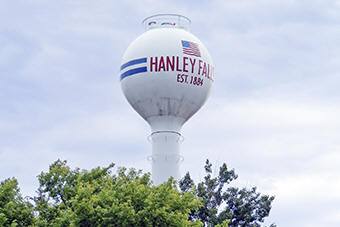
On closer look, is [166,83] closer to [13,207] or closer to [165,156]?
[165,156]

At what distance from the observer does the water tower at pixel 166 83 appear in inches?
1309

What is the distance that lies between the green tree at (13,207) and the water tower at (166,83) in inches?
377

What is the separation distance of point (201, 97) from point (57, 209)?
12.2 meters

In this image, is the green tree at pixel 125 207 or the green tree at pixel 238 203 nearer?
the green tree at pixel 125 207

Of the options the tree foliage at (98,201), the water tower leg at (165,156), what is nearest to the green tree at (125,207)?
the tree foliage at (98,201)

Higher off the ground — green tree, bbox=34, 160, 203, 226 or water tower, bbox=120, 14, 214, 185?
water tower, bbox=120, 14, 214, 185

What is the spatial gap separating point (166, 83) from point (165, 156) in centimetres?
442

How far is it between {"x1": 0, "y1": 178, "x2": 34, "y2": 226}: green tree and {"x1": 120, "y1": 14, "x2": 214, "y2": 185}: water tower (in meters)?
9.59

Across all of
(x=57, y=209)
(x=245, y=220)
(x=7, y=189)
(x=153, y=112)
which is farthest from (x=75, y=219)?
(x=245, y=220)

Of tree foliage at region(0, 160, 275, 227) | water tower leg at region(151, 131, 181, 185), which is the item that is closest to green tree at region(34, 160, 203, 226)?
tree foliage at region(0, 160, 275, 227)

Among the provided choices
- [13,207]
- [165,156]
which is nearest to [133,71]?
[165,156]

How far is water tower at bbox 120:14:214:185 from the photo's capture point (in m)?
33.2

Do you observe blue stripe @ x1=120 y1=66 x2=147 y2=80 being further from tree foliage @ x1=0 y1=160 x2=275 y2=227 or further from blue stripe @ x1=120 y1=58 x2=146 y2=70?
tree foliage @ x1=0 y1=160 x2=275 y2=227

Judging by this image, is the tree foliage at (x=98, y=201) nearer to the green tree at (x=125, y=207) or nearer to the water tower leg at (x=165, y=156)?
the green tree at (x=125, y=207)
